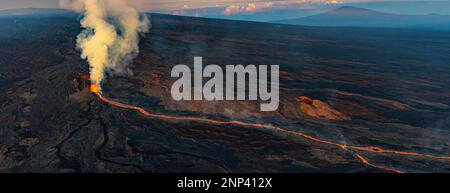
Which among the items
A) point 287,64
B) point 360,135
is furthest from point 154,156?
point 287,64

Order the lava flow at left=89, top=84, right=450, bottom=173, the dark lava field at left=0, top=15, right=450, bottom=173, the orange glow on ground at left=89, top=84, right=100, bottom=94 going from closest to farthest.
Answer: the dark lava field at left=0, top=15, right=450, bottom=173 → the lava flow at left=89, top=84, right=450, bottom=173 → the orange glow on ground at left=89, top=84, right=100, bottom=94

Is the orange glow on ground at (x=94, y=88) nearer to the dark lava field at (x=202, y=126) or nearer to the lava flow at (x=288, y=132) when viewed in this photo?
the lava flow at (x=288, y=132)

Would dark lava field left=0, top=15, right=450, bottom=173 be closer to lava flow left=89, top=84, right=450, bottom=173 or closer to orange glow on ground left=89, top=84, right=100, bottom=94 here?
lava flow left=89, top=84, right=450, bottom=173

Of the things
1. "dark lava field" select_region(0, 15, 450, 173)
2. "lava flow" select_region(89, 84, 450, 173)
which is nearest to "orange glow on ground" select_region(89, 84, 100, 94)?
"lava flow" select_region(89, 84, 450, 173)

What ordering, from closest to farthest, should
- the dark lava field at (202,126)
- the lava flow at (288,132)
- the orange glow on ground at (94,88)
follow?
the dark lava field at (202,126), the lava flow at (288,132), the orange glow on ground at (94,88)

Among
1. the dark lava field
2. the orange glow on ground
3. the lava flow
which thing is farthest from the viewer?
the orange glow on ground

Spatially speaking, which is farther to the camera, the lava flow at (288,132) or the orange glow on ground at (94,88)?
the orange glow on ground at (94,88)

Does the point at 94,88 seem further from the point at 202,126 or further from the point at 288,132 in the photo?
the point at 288,132

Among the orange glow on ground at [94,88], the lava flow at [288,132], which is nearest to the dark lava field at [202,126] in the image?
the lava flow at [288,132]

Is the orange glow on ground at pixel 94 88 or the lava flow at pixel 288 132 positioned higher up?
the orange glow on ground at pixel 94 88
